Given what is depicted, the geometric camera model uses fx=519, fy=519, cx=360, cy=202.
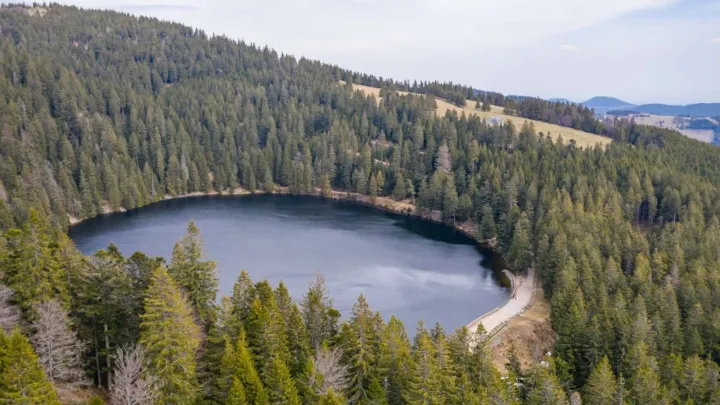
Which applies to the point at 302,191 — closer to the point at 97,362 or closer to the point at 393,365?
the point at 97,362

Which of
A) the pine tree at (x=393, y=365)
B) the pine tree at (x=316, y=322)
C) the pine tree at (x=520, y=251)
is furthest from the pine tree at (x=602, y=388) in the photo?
the pine tree at (x=520, y=251)

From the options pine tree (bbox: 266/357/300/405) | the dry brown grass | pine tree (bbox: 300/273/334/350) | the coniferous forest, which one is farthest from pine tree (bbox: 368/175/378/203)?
pine tree (bbox: 266/357/300/405)

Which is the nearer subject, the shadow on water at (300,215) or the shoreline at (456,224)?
the shoreline at (456,224)

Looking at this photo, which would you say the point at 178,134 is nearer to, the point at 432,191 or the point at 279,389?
the point at 432,191

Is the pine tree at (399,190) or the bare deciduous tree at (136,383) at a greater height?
the bare deciduous tree at (136,383)

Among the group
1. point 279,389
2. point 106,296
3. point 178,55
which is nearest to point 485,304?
point 279,389

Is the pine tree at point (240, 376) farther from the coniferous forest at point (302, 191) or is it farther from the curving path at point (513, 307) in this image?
the curving path at point (513, 307)

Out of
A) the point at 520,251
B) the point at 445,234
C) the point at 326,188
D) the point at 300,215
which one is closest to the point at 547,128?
the point at 326,188
